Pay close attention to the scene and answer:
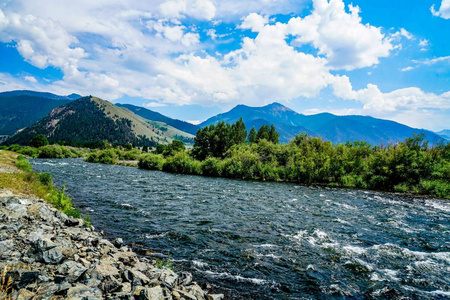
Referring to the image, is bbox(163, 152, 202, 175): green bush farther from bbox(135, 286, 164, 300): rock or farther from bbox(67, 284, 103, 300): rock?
bbox(67, 284, 103, 300): rock

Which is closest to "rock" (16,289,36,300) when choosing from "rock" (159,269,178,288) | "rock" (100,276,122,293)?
"rock" (100,276,122,293)

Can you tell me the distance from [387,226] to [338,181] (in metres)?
38.8

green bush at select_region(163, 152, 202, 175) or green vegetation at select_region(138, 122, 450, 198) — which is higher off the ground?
green vegetation at select_region(138, 122, 450, 198)

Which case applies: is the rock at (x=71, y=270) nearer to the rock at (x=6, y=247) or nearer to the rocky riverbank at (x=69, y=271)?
the rocky riverbank at (x=69, y=271)

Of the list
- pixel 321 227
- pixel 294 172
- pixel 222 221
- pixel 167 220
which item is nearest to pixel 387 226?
pixel 321 227

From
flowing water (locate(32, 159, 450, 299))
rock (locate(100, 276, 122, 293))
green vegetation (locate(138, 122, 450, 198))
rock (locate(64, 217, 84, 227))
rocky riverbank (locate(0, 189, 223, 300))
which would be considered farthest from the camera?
green vegetation (locate(138, 122, 450, 198))

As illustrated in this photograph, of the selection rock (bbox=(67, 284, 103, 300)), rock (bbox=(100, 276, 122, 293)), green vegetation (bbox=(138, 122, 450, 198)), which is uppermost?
green vegetation (bbox=(138, 122, 450, 198))

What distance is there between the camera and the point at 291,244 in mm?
17141

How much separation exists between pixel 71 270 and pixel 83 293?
5.32 feet

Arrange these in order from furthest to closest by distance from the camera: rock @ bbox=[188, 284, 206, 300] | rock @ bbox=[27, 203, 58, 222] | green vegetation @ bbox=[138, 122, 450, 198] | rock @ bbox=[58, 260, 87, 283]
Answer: green vegetation @ bbox=[138, 122, 450, 198], rock @ bbox=[27, 203, 58, 222], rock @ bbox=[188, 284, 206, 300], rock @ bbox=[58, 260, 87, 283]

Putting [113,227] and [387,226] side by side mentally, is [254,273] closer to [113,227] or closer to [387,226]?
[113,227]

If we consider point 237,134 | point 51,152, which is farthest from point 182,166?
point 51,152

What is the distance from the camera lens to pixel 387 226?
74.8 ft

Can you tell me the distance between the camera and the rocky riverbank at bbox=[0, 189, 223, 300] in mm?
6988
